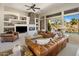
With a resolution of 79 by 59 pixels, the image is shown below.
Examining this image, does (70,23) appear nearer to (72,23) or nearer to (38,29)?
(72,23)

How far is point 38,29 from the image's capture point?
250 cm

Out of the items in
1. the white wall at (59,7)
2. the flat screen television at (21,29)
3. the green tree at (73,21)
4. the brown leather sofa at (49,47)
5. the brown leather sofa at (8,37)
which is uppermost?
the white wall at (59,7)

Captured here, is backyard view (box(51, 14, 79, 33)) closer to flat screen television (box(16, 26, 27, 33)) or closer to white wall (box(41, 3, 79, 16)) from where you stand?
white wall (box(41, 3, 79, 16))

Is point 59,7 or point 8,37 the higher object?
point 59,7

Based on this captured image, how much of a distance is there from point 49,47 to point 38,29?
408mm

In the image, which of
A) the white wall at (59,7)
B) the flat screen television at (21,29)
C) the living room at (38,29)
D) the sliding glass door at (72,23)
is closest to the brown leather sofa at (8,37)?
the living room at (38,29)

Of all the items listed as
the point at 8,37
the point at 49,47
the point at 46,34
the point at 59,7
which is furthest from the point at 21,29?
the point at 59,7

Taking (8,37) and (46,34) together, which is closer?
(8,37)

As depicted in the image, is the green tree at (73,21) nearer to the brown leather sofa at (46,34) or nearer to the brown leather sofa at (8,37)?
the brown leather sofa at (46,34)

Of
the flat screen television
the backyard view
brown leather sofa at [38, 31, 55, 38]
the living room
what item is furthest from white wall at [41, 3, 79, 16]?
the flat screen television

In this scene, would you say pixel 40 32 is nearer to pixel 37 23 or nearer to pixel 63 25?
pixel 37 23

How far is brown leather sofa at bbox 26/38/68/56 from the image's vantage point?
2.39 meters

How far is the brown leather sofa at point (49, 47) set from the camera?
A: 2.39 meters

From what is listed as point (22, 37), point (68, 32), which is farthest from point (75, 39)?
point (22, 37)
